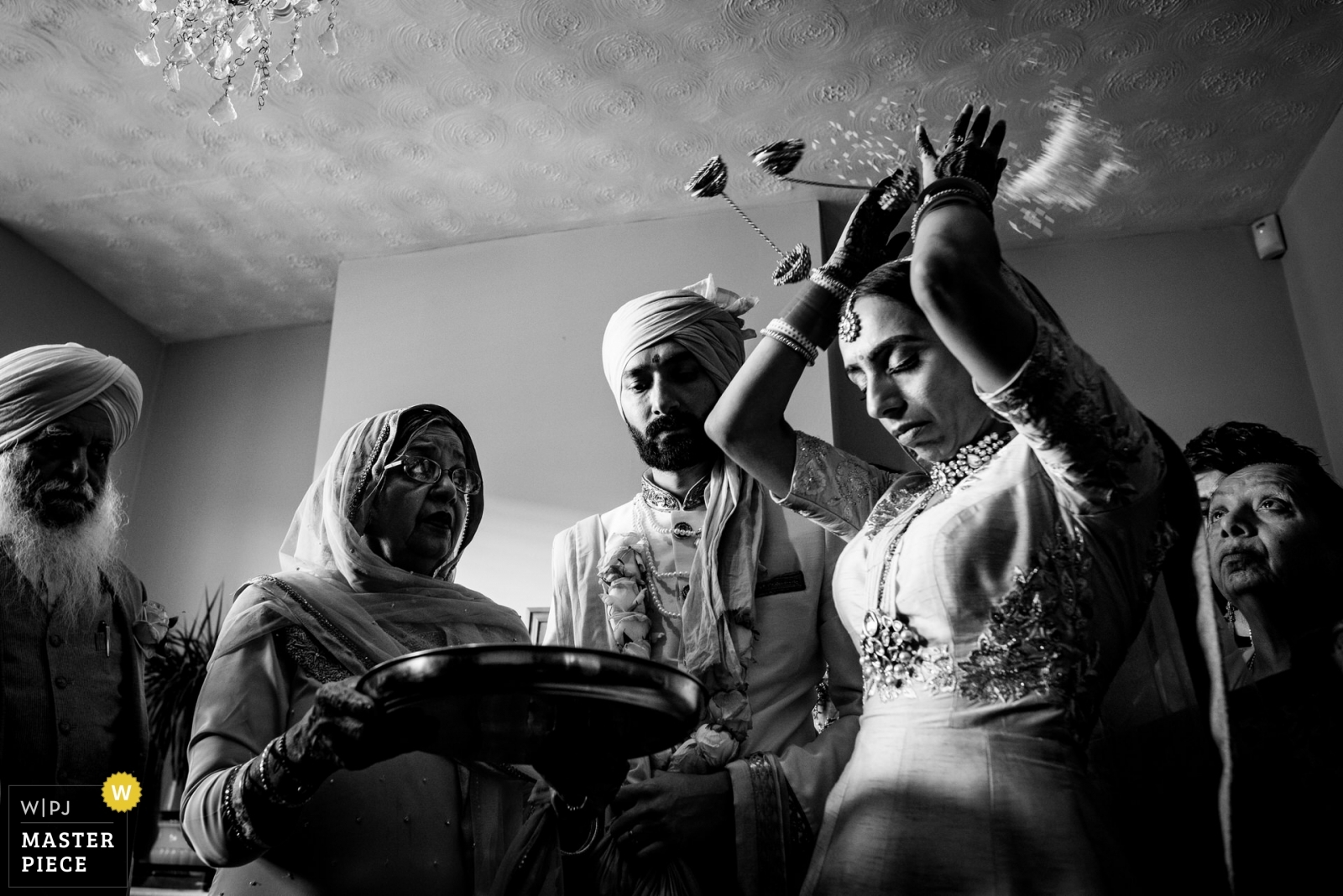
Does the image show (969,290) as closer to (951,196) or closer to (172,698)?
(951,196)

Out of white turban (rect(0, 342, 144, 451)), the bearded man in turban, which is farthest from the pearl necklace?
white turban (rect(0, 342, 144, 451))

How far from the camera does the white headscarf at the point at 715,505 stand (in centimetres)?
175

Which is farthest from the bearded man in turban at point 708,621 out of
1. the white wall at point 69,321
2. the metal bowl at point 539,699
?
the white wall at point 69,321

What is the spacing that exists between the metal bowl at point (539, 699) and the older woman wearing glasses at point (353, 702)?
63 millimetres

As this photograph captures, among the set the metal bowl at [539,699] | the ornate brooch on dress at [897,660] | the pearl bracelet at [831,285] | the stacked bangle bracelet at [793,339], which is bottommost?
the metal bowl at [539,699]

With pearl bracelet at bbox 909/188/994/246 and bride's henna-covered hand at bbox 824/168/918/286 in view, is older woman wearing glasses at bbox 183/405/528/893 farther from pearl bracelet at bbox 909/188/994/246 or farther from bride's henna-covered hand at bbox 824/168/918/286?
pearl bracelet at bbox 909/188/994/246

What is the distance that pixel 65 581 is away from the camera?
7.25 ft

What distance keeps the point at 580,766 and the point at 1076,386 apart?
762 mm

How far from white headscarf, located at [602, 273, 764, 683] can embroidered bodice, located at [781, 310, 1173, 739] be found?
0.37m

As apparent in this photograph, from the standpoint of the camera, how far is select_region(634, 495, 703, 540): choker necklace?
194cm

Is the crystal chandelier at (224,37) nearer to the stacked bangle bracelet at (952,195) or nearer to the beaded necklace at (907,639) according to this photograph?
the stacked bangle bracelet at (952,195)

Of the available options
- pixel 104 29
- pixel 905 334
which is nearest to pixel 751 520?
pixel 905 334

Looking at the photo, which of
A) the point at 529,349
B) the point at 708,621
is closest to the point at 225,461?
the point at 529,349

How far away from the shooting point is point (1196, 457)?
107 inches
